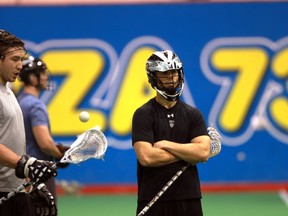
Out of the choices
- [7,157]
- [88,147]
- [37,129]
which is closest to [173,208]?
[88,147]

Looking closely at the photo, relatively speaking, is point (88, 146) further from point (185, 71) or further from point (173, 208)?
point (185, 71)

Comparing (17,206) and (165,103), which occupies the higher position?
(165,103)

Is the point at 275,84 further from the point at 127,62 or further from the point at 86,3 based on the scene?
the point at 86,3

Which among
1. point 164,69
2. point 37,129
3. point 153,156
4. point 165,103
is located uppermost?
point 37,129

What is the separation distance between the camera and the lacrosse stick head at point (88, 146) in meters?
6.34

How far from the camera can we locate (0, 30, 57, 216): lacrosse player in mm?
5938

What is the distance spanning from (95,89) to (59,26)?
1.16 metres

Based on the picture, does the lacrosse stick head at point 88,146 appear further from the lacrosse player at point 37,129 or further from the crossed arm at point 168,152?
the lacrosse player at point 37,129

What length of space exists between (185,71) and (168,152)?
828cm

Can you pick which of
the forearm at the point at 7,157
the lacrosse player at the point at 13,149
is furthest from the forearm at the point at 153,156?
the forearm at the point at 7,157

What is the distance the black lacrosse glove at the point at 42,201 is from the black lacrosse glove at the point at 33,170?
802 mm

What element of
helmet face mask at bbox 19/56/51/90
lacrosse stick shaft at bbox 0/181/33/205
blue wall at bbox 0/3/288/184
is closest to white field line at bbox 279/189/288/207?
blue wall at bbox 0/3/288/184

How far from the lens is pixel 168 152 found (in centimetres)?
641

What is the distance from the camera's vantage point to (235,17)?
48.4 feet
